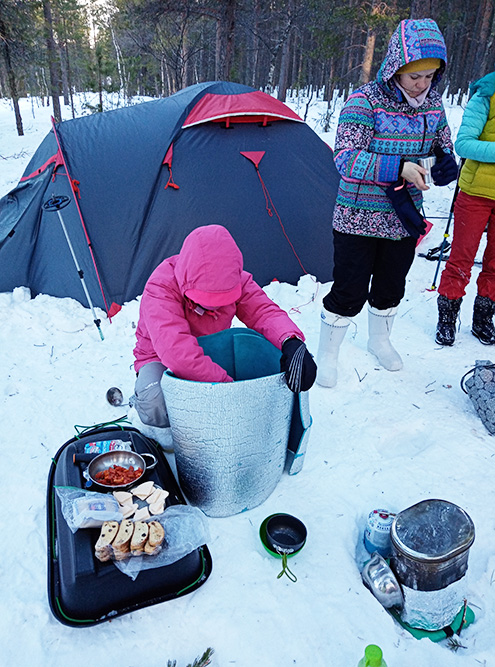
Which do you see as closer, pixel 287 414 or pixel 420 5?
pixel 287 414

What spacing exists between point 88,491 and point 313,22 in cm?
1739

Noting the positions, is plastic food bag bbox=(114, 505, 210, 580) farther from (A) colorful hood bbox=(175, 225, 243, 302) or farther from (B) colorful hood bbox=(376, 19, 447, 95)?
(B) colorful hood bbox=(376, 19, 447, 95)

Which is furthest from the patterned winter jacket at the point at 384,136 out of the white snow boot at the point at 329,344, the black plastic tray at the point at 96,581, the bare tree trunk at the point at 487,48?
the bare tree trunk at the point at 487,48

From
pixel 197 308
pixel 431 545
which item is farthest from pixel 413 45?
pixel 431 545

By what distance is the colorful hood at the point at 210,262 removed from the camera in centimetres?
185

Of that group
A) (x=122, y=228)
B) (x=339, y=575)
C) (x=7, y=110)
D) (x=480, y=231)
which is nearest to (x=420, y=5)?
(x=480, y=231)

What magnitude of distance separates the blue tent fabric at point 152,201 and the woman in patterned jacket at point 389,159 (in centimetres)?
153

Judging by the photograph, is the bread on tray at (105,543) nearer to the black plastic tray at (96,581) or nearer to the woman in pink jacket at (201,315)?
the black plastic tray at (96,581)

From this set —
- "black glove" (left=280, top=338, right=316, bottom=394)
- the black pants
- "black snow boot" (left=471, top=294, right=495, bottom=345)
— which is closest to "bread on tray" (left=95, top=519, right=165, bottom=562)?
"black glove" (left=280, top=338, right=316, bottom=394)

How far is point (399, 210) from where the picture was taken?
2.33 meters

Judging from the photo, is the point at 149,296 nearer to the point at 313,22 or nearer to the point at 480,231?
the point at 480,231

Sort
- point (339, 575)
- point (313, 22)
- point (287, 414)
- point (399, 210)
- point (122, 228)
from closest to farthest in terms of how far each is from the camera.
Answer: point (339, 575), point (287, 414), point (399, 210), point (122, 228), point (313, 22)

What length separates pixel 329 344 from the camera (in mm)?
2852

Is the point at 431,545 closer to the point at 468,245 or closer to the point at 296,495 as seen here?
the point at 296,495
